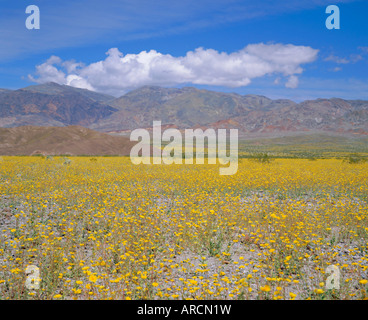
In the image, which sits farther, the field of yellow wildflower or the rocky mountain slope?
the rocky mountain slope

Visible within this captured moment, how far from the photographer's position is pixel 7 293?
15.1 feet

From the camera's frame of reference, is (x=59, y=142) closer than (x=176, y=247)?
No

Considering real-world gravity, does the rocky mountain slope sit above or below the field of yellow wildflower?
above

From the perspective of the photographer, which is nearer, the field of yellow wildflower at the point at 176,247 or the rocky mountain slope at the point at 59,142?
the field of yellow wildflower at the point at 176,247

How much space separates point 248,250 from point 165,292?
2.65 metres

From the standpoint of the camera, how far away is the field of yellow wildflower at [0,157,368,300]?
15.1 feet

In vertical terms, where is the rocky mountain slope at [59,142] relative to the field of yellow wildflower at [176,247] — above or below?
above

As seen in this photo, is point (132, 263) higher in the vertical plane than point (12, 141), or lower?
lower

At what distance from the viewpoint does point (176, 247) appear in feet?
21.7

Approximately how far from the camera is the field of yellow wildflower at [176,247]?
4602mm
